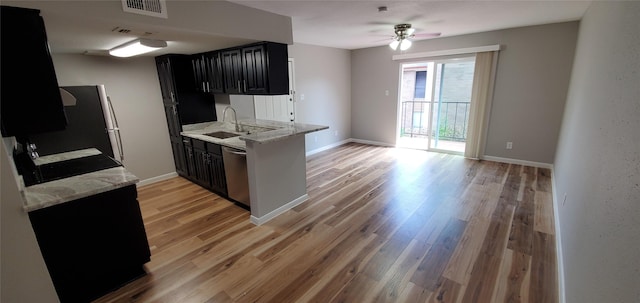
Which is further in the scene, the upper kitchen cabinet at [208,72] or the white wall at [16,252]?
the upper kitchen cabinet at [208,72]

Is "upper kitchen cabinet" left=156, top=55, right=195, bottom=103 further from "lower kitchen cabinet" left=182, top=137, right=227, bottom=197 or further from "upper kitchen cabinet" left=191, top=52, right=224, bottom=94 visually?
"lower kitchen cabinet" left=182, top=137, right=227, bottom=197

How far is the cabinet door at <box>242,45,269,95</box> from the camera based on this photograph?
3047 millimetres

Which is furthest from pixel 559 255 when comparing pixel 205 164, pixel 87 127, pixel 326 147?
pixel 87 127

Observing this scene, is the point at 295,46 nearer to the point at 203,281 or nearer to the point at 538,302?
the point at 203,281

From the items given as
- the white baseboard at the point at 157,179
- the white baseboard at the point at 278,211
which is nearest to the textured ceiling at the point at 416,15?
the white baseboard at the point at 278,211

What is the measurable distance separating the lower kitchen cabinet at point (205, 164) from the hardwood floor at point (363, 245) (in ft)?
0.54

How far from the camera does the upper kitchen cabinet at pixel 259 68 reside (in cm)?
303

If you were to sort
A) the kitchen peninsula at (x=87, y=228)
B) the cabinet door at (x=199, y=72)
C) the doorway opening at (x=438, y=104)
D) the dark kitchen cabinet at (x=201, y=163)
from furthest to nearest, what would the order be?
the doorway opening at (x=438, y=104), the cabinet door at (x=199, y=72), the dark kitchen cabinet at (x=201, y=163), the kitchen peninsula at (x=87, y=228)

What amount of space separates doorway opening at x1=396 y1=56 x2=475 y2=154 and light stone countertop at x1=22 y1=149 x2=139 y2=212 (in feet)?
18.0

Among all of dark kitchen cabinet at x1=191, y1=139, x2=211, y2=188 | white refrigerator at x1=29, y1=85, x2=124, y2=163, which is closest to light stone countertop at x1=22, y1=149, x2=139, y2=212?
dark kitchen cabinet at x1=191, y1=139, x2=211, y2=188

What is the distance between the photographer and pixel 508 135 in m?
4.91

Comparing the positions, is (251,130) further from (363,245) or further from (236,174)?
(363,245)

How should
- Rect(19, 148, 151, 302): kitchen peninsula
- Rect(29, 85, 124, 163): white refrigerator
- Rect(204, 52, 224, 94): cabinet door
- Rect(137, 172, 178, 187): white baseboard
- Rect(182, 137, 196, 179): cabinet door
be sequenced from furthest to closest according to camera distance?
Rect(137, 172, 178, 187): white baseboard, Rect(182, 137, 196, 179): cabinet door, Rect(204, 52, 224, 94): cabinet door, Rect(29, 85, 124, 163): white refrigerator, Rect(19, 148, 151, 302): kitchen peninsula

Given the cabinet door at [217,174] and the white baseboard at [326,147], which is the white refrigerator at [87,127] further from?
the white baseboard at [326,147]
